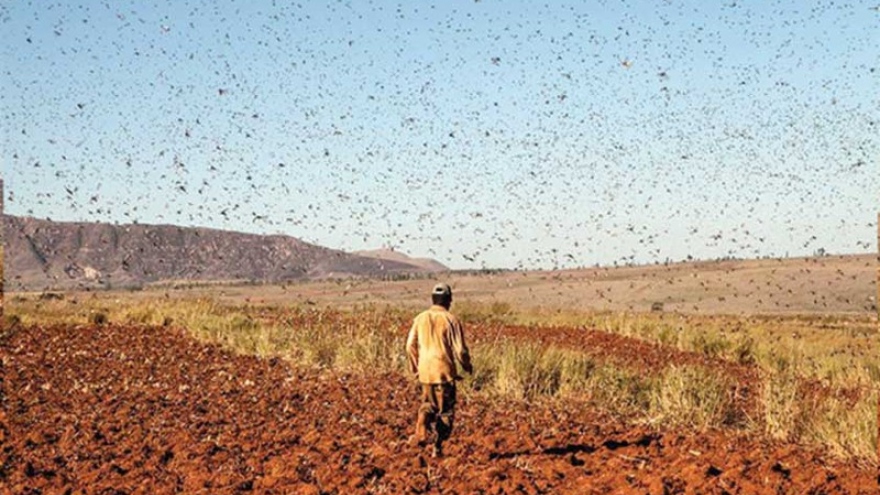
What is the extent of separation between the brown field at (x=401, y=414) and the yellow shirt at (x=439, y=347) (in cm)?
77

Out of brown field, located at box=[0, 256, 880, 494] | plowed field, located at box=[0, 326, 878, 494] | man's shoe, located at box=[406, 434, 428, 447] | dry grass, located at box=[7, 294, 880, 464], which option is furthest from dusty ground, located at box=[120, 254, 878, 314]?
man's shoe, located at box=[406, 434, 428, 447]

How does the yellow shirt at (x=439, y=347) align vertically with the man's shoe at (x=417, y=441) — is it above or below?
above

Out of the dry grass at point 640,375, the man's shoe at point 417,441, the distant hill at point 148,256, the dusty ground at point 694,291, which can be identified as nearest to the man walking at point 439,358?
the man's shoe at point 417,441

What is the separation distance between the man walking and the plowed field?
39cm

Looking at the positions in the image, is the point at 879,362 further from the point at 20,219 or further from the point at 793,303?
the point at 20,219

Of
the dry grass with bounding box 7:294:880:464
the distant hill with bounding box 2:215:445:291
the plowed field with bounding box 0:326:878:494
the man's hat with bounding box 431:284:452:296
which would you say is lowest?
the plowed field with bounding box 0:326:878:494

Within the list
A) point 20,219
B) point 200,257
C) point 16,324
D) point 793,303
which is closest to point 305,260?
point 200,257

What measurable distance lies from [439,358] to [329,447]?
1.55m

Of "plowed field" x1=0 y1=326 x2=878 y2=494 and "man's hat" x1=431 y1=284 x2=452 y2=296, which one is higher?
"man's hat" x1=431 y1=284 x2=452 y2=296

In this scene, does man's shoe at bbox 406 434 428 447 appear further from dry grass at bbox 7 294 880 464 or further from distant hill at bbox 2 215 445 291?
distant hill at bbox 2 215 445 291

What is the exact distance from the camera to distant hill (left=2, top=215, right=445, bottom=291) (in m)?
136

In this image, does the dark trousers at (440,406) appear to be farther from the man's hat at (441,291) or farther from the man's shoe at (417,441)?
the man's hat at (441,291)

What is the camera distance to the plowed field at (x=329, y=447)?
25.7ft

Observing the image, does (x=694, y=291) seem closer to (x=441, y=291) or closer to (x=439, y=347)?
(x=441, y=291)
